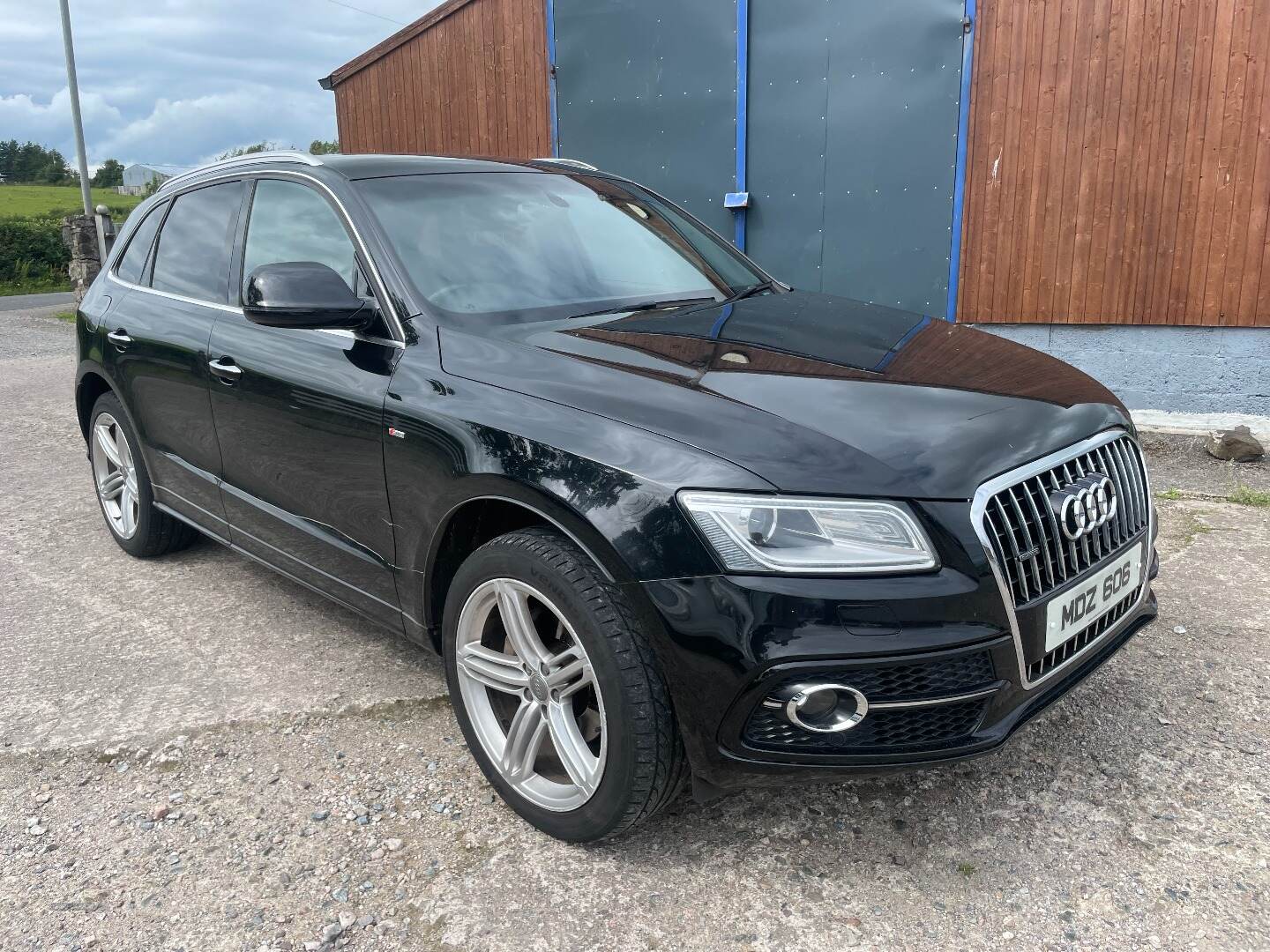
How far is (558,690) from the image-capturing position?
8.13ft

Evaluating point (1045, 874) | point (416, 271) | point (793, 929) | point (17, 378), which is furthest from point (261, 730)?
point (17, 378)

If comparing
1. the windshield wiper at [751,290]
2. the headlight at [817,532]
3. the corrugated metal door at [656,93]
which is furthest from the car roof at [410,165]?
the corrugated metal door at [656,93]

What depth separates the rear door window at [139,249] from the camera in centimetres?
435

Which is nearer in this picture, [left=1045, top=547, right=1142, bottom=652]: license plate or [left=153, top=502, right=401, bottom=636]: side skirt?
[left=1045, top=547, right=1142, bottom=652]: license plate

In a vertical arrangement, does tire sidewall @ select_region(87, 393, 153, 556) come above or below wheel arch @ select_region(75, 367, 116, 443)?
below

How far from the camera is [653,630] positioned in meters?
2.15

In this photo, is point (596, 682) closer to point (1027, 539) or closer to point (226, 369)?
point (1027, 539)

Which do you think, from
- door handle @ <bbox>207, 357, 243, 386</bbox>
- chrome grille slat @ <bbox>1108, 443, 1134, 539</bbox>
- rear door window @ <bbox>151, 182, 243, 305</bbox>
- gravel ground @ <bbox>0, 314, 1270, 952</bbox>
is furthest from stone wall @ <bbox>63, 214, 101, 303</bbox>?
chrome grille slat @ <bbox>1108, 443, 1134, 539</bbox>

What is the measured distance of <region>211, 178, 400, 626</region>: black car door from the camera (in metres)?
2.91

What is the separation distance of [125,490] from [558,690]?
312cm

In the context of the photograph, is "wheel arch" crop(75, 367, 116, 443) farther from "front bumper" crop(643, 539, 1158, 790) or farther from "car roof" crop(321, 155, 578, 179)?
"front bumper" crop(643, 539, 1158, 790)

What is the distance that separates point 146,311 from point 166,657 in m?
1.44

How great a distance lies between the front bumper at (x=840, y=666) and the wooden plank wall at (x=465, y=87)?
7488mm

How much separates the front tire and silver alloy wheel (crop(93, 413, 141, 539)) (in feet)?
8.41
